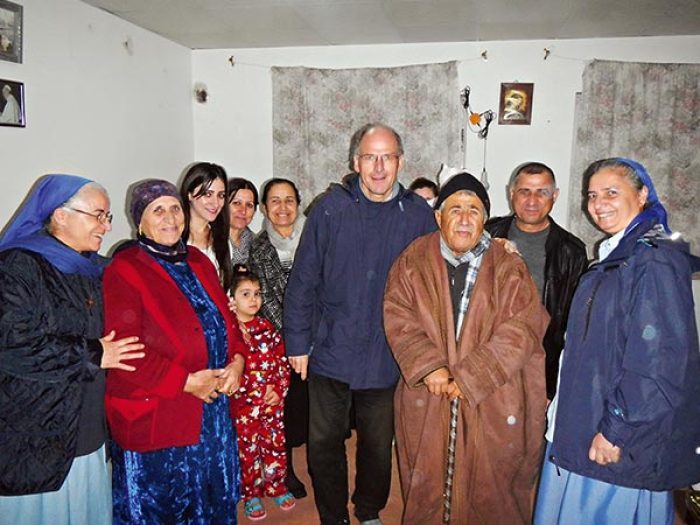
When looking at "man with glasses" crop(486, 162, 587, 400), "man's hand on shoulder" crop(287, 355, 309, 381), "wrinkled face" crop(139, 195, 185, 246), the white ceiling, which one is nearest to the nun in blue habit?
"wrinkled face" crop(139, 195, 185, 246)

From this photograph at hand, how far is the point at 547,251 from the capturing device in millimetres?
2510

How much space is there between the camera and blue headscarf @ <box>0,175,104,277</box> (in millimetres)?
1564

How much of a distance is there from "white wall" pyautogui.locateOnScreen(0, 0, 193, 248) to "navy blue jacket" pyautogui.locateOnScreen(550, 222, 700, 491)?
285cm

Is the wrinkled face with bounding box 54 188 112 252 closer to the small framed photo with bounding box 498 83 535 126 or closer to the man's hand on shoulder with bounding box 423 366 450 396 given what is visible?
the man's hand on shoulder with bounding box 423 366 450 396

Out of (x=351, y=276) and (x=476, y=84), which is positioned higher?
(x=476, y=84)

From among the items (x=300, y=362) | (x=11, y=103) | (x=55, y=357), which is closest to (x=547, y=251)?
(x=300, y=362)

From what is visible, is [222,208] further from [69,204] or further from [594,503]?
[594,503]

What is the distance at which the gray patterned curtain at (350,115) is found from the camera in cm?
415

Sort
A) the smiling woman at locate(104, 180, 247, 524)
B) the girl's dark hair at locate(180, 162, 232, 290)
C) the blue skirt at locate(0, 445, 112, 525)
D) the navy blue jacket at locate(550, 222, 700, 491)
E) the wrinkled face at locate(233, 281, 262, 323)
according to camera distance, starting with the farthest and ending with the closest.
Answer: the wrinkled face at locate(233, 281, 262, 323)
the girl's dark hair at locate(180, 162, 232, 290)
the smiling woman at locate(104, 180, 247, 524)
the blue skirt at locate(0, 445, 112, 525)
the navy blue jacket at locate(550, 222, 700, 491)

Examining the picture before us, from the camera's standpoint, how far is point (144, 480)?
177 cm

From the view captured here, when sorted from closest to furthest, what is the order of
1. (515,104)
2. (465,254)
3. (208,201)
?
1. (465,254)
2. (208,201)
3. (515,104)

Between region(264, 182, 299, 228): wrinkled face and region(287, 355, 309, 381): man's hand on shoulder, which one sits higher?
region(264, 182, 299, 228): wrinkled face

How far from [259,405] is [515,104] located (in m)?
3.16

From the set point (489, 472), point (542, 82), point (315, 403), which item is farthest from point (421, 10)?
point (489, 472)
